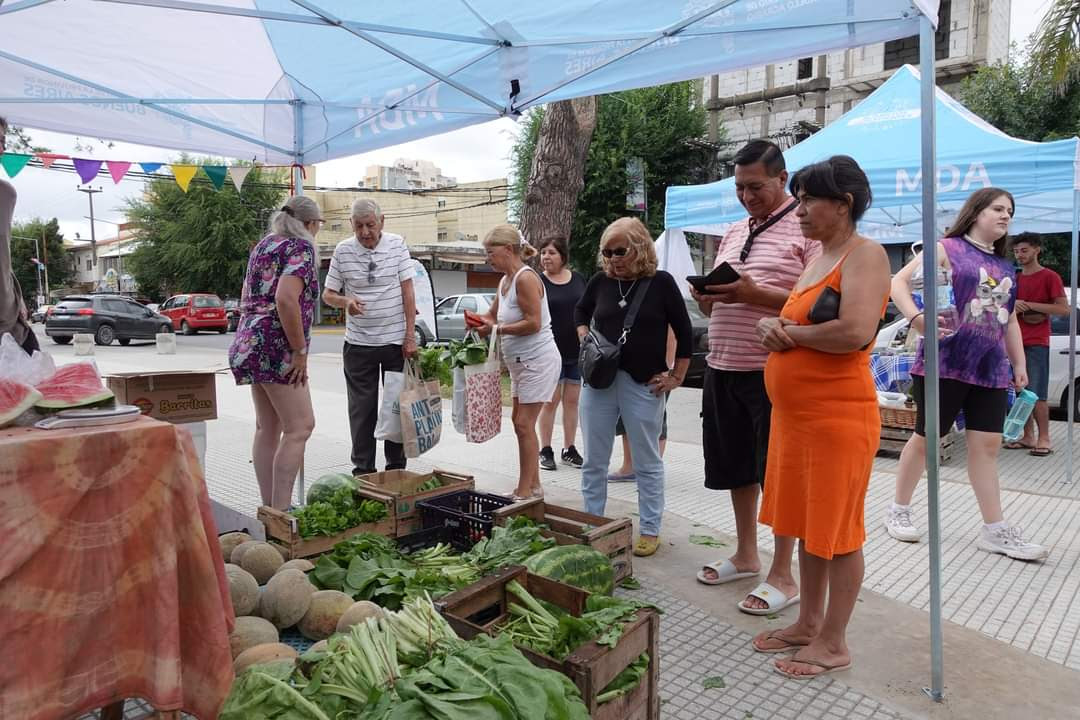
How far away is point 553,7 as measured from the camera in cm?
399

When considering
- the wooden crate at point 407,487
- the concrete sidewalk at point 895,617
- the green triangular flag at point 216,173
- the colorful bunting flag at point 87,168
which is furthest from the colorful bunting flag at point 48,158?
the wooden crate at point 407,487

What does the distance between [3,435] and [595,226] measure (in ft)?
69.7

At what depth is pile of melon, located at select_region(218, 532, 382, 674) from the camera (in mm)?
2541

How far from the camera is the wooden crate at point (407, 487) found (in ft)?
12.9

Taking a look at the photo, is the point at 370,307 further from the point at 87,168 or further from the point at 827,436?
the point at 87,168

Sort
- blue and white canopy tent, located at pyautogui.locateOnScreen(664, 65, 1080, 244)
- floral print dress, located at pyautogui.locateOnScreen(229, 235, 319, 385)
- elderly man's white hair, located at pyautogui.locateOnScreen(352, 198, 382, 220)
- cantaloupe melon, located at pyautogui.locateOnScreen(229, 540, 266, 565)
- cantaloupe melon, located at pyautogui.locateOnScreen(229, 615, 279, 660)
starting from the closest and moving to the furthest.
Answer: cantaloupe melon, located at pyautogui.locateOnScreen(229, 615, 279, 660), cantaloupe melon, located at pyautogui.locateOnScreen(229, 540, 266, 565), floral print dress, located at pyautogui.locateOnScreen(229, 235, 319, 385), elderly man's white hair, located at pyautogui.locateOnScreen(352, 198, 382, 220), blue and white canopy tent, located at pyautogui.locateOnScreen(664, 65, 1080, 244)

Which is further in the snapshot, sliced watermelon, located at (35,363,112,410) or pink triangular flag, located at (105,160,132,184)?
pink triangular flag, located at (105,160,132,184)

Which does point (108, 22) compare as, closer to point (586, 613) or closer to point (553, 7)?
point (553, 7)

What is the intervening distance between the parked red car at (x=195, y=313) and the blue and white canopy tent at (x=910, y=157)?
25542mm

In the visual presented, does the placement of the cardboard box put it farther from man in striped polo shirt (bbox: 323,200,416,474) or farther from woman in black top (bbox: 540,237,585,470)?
woman in black top (bbox: 540,237,585,470)

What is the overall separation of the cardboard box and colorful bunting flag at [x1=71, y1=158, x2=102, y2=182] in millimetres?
4507

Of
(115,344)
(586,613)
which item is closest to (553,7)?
(586,613)

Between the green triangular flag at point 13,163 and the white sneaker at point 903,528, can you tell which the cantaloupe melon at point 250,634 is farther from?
the green triangular flag at point 13,163

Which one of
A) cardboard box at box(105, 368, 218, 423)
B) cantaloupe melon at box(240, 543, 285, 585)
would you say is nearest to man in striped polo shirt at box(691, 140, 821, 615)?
cantaloupe melon at box(240, 543, 285, 585)
